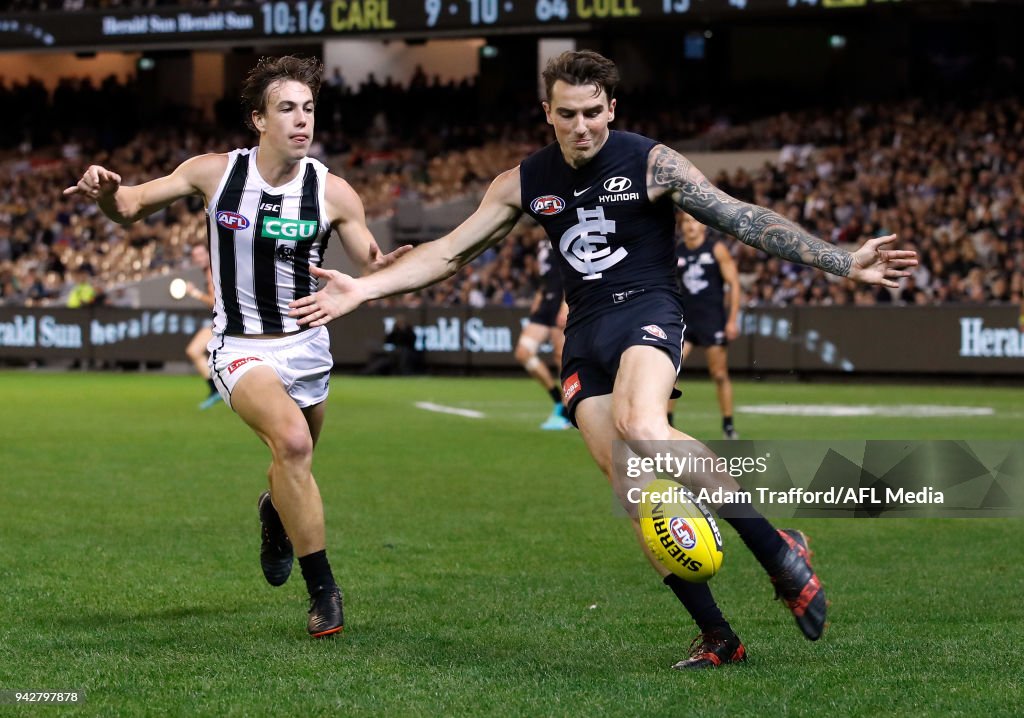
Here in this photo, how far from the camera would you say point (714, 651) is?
228 inches

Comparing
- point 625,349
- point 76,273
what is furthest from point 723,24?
point 625,349

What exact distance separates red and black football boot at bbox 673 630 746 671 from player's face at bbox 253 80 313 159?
286cm

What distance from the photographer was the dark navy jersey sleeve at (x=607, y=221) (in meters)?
6.23

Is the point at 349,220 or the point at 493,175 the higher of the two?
the point at 493,175

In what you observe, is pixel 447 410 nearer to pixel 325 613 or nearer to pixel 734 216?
pixel 325 613

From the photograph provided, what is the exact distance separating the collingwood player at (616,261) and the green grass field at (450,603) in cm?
61

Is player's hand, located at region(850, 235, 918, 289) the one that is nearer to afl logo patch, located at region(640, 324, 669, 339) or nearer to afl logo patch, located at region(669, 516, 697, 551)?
afl logo patch, located at region(640, 324, 669, 339)

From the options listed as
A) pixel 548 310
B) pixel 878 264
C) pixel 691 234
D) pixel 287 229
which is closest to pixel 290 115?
pixel 287 229

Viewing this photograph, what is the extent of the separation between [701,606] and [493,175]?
31648 mm

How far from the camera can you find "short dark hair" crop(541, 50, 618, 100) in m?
6.13

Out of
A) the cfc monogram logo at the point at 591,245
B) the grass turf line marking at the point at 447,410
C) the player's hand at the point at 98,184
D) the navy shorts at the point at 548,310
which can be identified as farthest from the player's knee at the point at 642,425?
the grass turf line marking at the point at 447,410

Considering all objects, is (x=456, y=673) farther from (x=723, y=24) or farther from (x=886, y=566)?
(x=723, y=24)

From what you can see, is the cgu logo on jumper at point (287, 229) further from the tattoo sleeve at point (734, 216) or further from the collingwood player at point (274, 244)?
the tattoo sleeve at point (734, 216)

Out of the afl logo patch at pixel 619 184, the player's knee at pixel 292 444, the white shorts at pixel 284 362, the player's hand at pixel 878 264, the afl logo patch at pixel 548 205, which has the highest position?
the afl logo patch at pixel 619 184
